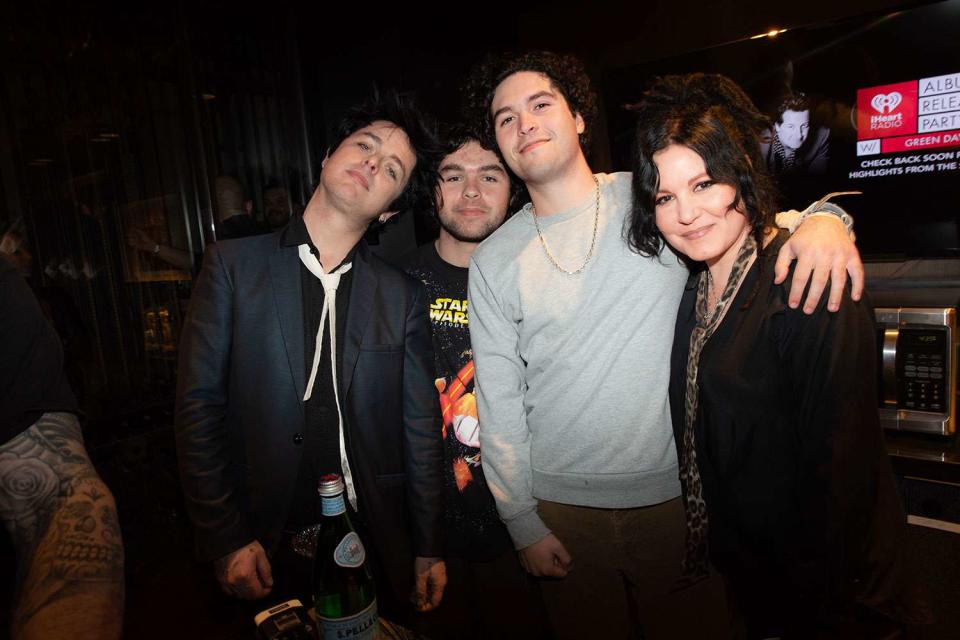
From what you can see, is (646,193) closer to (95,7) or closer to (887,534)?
(887,534)

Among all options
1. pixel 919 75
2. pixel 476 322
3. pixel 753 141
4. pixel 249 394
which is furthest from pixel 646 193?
pixel 919 75

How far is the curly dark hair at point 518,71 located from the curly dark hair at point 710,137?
16.7 inches

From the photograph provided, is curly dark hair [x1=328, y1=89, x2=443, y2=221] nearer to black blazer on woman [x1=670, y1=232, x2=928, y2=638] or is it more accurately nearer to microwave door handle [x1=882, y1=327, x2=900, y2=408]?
black blazer on woman [x1=670, y1=232, x2=928, y2=638]

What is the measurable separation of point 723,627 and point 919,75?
2.12 meters

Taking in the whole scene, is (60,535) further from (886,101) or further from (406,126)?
(886,101)

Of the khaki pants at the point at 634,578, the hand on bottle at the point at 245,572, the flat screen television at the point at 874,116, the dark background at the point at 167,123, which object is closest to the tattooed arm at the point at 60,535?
the hand on bottle at the point at 245,572

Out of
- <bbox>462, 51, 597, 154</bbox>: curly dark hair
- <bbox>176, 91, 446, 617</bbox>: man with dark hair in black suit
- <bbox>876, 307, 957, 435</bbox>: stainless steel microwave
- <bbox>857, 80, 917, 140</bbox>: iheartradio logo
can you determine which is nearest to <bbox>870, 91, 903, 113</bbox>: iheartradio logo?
<bbox>857, 80, 917, 140</bbox>: iheartradio logo

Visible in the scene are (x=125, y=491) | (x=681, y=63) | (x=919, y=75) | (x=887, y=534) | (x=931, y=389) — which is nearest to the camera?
(x=887, y=534)

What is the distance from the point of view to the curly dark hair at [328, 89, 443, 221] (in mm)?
1997

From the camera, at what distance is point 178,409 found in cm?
160

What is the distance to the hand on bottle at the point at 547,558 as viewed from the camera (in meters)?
1.62

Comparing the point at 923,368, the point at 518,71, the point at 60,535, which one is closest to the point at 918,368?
the point at 923,368

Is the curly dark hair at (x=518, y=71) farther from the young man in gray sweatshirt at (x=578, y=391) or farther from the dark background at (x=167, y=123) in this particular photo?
the dark background at (x=167, y=123)

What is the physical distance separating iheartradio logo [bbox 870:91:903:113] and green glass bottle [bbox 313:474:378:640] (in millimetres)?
2474
